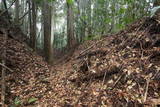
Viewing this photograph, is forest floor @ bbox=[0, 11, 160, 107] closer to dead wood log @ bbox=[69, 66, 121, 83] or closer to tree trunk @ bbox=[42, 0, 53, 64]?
dead wood log @ bbox=[69, 66, 121, 83]

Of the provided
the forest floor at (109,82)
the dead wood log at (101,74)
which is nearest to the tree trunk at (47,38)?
the forest floor at (109,82)

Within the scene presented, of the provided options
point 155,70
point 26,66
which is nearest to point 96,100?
point 155,70

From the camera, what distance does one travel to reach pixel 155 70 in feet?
9.60

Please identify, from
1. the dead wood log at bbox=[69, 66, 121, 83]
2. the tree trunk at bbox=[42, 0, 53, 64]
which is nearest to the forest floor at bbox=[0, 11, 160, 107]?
the dead wood log at bbox=[69, 66, 121, 83]

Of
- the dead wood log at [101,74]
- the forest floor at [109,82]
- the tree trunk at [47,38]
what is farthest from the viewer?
the tree trunk at [47,38]

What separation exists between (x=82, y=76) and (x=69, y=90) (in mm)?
514

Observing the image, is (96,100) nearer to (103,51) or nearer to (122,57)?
(122,57)

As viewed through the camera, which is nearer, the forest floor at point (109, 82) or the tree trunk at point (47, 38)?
the forest floor at point (109, 82)

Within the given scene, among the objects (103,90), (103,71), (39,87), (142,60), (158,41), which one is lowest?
(39,87)

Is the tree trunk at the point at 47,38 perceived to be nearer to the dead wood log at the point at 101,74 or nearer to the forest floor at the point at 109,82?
the forest floor at the point at 109,82

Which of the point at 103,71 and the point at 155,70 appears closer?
the point at 155,70

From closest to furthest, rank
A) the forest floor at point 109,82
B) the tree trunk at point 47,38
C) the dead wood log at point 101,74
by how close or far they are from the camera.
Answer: the forest floor at point 109,82
the dead wood log at point 101,74
the tree trunk at point 47,38

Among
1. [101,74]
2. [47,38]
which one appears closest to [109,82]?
[101,74]

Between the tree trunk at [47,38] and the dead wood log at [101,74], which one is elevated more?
the tree trunk at [47,38]
